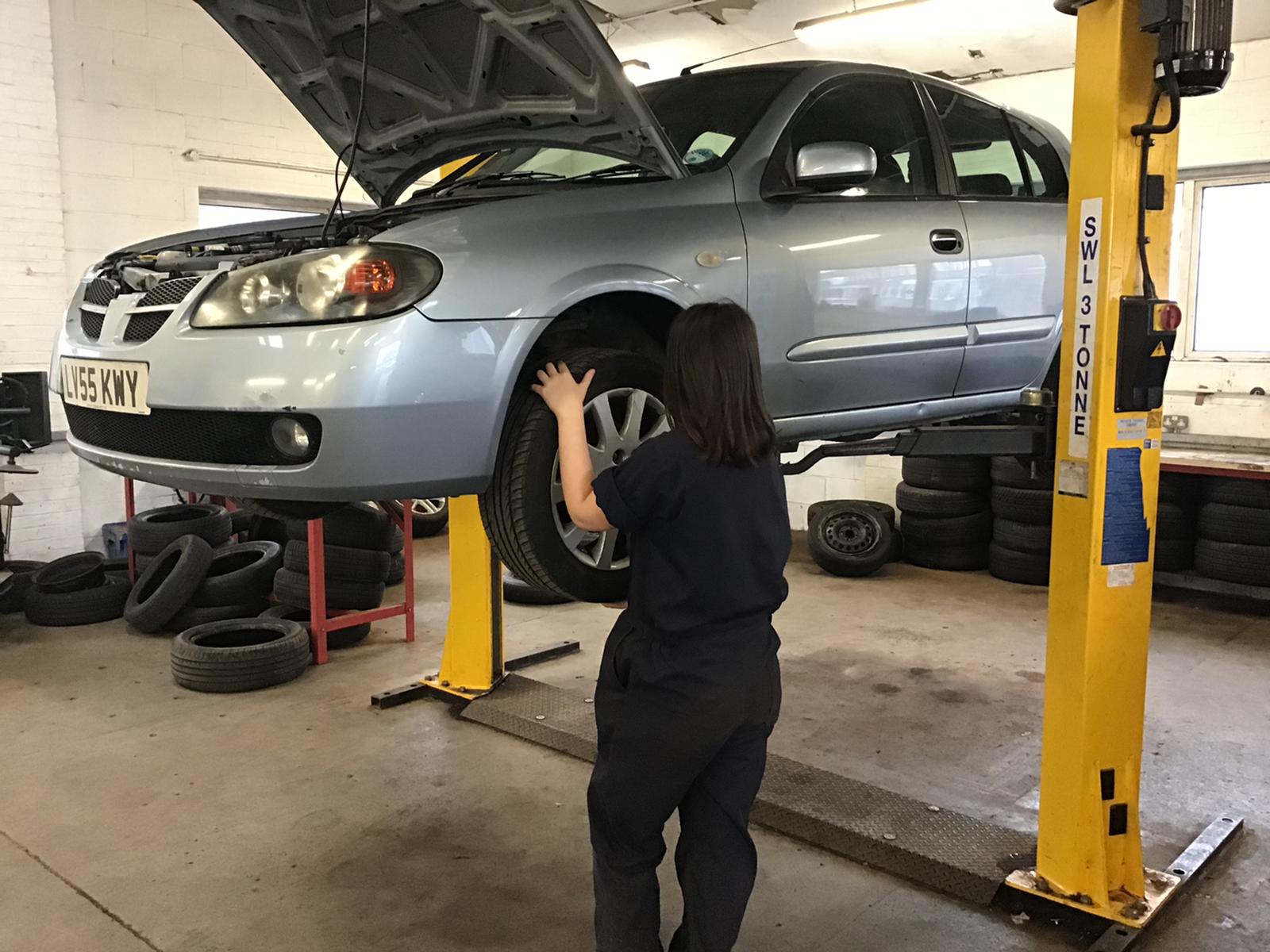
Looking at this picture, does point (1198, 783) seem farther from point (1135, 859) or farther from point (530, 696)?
point (530, 696)

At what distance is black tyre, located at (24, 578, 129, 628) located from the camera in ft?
16.2

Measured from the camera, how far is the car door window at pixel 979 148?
3084 mm

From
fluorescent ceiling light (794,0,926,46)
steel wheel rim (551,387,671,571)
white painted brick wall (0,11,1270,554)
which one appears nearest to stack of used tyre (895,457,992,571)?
white painted brick wall (0,11,1270,554)

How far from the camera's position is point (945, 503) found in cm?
621

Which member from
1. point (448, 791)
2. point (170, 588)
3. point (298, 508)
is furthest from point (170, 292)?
point (170, 588)

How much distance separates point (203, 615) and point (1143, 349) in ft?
13.5

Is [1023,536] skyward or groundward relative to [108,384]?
groundward

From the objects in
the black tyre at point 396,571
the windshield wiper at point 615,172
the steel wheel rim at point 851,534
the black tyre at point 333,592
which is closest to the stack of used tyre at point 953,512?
the steel wheel rim at point 851,534

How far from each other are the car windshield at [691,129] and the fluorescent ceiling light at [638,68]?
4.25 metres

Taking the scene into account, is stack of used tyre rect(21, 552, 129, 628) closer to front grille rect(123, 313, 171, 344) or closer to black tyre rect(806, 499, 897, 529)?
front grille rect(123, 313, 171, 344)

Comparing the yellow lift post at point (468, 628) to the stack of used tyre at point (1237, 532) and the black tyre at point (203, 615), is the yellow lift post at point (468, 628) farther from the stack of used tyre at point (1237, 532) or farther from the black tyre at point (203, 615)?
the stack of used tyre at point (1237, 532)

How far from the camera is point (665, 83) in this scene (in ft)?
9.36

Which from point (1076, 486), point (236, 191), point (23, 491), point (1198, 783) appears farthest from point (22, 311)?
point (1198, 783)

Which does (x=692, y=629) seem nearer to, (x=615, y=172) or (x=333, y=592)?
(x=615, y=172)
